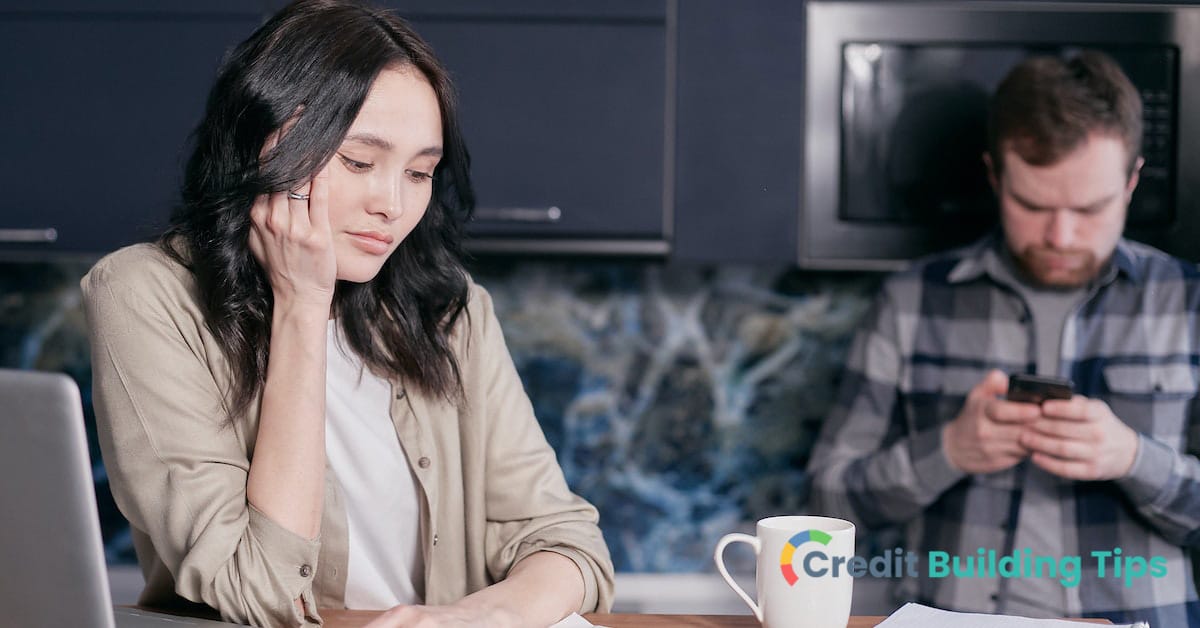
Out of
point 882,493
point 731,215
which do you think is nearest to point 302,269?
point 731,215

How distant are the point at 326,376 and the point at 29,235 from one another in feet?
3.17

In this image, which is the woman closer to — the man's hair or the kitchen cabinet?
the kitchen cabinet

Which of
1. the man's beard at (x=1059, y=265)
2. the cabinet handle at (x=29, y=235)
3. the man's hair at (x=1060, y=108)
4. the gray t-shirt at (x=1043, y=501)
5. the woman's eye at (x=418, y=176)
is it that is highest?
the man's hair at (x=1060, y=108)

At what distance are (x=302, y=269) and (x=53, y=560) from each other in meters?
0.50

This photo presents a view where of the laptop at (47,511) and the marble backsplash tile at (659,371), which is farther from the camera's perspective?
the marble backsplash tile at (659,371)

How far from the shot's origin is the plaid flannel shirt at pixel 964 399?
1875mm

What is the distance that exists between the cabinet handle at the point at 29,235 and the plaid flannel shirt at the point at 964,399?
1436mm

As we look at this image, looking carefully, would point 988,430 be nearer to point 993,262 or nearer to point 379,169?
point 993,262

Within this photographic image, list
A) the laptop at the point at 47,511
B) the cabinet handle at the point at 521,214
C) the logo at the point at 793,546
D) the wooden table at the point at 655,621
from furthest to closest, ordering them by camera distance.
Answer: the cabinet handle at the point at 521,214 < the wooden table at the point at 655,621 < the logo at the point at 793,546 < the laptop at the point at 47,511

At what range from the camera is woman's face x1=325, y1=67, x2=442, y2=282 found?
1248 millimetres

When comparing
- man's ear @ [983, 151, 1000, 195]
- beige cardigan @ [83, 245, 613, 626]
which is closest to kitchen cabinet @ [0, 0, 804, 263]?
man's ear @ [983, 151, 1000, 195]

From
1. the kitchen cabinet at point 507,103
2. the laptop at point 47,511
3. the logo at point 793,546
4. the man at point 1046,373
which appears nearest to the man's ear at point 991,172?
the man at point 1046,373

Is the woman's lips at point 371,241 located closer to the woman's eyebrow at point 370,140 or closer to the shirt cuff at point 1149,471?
the woman's eyebrow at point 370,140

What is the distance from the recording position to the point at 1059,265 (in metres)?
1.90
